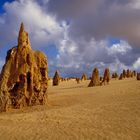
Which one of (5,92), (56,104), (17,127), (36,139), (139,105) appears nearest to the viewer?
(36,139)

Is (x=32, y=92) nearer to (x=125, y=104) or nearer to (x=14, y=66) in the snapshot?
(x=14, y=66)

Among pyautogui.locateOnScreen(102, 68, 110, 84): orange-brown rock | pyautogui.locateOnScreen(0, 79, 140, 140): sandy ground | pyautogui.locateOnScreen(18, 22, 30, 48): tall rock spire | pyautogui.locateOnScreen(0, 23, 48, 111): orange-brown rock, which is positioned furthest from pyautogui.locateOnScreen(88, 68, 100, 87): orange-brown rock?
pyautogui.locateOnScreen(0, 79, 140, 140): sandy ground

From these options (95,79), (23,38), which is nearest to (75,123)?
(23,38)

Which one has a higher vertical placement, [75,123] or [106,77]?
[106,77]

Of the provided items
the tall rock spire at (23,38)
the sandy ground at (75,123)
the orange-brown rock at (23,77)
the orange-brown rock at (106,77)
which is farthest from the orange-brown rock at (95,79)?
the sandy ground at (75,123)

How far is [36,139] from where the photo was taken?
46.5ft

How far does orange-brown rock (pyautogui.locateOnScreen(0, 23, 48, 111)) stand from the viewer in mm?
22172

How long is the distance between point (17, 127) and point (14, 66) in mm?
7080

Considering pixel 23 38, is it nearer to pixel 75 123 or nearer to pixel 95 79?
pixel 75 123

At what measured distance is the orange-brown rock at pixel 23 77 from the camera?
72.7 feet

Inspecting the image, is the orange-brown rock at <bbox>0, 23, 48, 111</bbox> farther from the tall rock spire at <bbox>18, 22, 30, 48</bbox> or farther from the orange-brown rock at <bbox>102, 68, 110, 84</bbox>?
the orange-brown rock at <bbox>102, 68, 110, 84</bbox>

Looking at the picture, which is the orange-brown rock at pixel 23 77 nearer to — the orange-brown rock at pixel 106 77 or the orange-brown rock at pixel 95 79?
the orange-brown rock at pixel 95 79

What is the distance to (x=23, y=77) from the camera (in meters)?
22.5

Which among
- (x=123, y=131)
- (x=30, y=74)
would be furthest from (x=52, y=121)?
(x=30, y=74)
